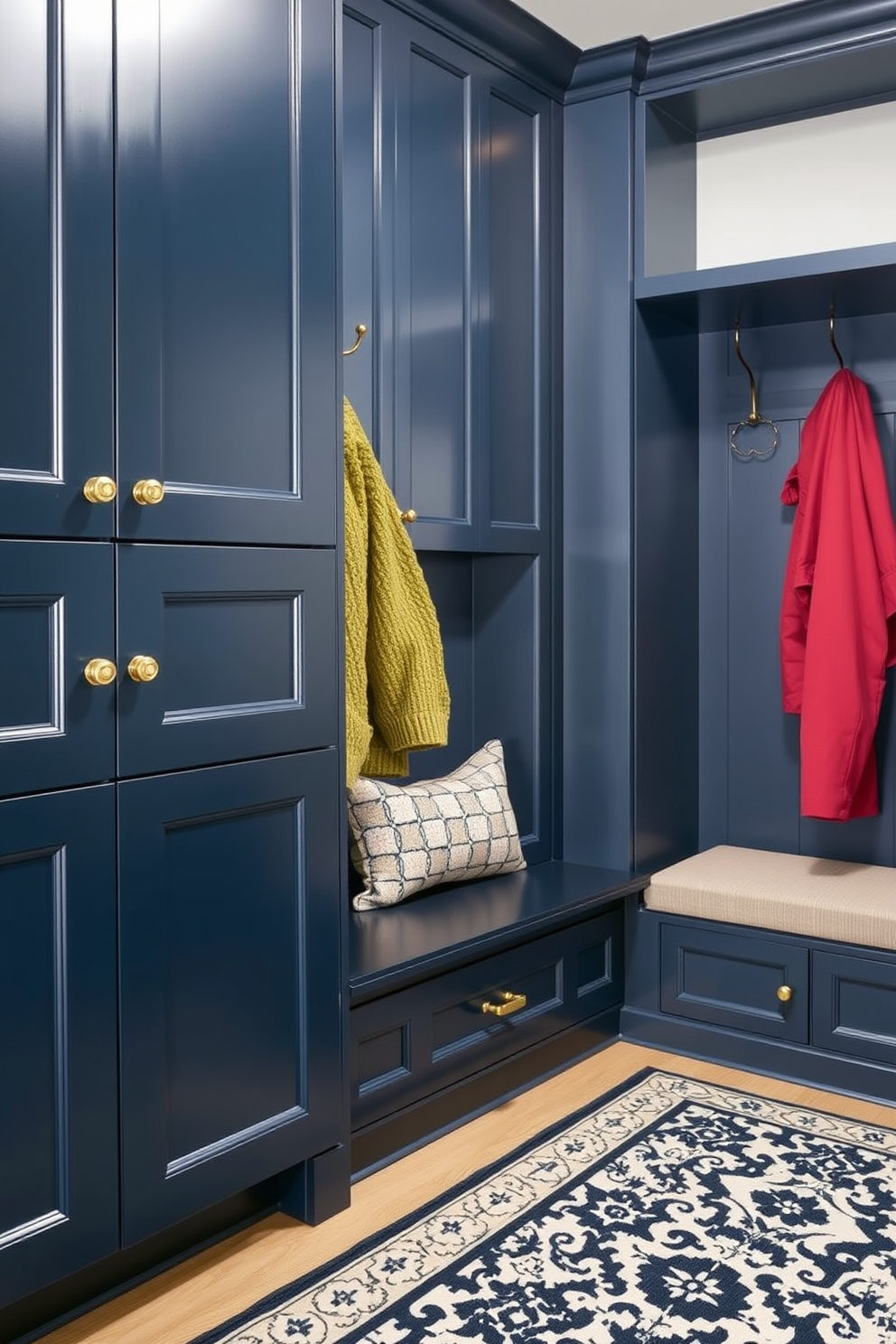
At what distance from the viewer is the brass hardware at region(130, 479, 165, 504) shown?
1797 millimetres

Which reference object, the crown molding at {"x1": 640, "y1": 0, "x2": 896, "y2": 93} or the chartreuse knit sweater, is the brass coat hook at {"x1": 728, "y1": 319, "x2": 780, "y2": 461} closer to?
the crown molding at {"x1": 640, "y1": 0, "x2": 896, "y2": 93}

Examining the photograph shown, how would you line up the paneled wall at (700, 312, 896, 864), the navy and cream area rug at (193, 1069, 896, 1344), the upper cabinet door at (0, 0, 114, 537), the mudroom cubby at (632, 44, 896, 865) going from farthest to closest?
the paneled wall at (700, 312, 896, 864)
the mudroom cubby at (632, 44, 896, 865)
the navy and cream area rug at (193, 1069, 896, 1344)
the upper cabinet door at (0, 0, 114, 537)

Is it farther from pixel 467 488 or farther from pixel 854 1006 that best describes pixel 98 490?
pixel 854 1006

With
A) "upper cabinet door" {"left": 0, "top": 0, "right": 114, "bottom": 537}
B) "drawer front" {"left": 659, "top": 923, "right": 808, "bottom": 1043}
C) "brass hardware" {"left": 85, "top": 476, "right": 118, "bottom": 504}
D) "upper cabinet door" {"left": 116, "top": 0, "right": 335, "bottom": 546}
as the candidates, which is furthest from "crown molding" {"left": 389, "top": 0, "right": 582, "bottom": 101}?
"drawer front" {"left": 659, "top": 923, "right": 808, "bottom": 1043}

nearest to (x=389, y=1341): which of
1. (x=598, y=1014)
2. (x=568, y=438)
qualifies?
(x=598, y=1014)

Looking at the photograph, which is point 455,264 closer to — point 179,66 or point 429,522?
point 429,522

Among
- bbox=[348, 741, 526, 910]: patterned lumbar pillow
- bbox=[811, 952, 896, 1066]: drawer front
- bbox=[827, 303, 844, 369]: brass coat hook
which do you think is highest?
bbox=[827, 303, 844, 369]: brass coat hook

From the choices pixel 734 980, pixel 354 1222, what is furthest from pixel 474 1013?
pixel 734 980

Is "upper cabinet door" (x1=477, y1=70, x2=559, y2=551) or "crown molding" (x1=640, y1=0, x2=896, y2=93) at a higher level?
"crown molding" (x1=640, y1=0, x2=896, y2=93)

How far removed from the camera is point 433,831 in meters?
2.76

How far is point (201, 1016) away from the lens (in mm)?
1940

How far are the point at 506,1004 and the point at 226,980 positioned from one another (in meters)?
0.88

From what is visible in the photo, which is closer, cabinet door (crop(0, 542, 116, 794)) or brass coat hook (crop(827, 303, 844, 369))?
cabinet door (crop(0, 542, 116, 794))

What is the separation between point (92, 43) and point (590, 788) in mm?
2114
